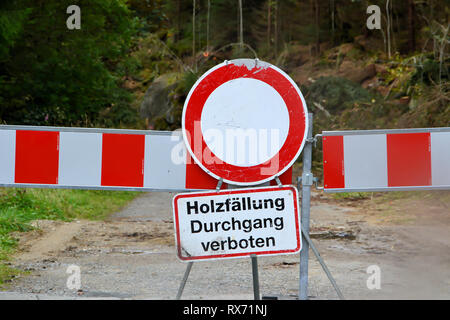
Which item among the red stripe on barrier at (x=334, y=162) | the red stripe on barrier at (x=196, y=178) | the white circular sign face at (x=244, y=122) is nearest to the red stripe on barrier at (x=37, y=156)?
the red stripe on barrier at (x=196, y=178)

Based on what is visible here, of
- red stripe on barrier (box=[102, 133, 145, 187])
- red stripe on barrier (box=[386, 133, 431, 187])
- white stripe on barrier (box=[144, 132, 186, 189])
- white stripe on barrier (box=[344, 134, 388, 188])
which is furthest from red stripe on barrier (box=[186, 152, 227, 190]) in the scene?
red stripe on barrier (box=[386, 133, 431, 187])

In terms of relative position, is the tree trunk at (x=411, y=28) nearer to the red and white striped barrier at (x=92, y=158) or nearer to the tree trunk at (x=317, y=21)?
the tree trunk at (x=317, y=21)

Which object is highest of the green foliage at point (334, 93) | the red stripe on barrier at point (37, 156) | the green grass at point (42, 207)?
the green foliage at point (334, 93)

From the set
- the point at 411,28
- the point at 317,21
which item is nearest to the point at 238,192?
the point at 411,28

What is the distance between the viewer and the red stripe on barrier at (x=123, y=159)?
4.16 m

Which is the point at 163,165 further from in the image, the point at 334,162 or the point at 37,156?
the point at 334,162

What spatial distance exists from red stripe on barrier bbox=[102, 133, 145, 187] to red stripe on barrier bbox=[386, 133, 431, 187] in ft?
4.76

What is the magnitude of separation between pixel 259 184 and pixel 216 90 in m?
0.55

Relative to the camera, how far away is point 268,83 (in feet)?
12.5

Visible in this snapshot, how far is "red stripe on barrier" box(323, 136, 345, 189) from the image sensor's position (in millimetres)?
4129

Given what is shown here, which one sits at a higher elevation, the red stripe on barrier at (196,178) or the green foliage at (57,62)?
the green foliage at (57,62)

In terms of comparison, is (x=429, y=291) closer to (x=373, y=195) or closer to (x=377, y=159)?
(x=377, y=159)

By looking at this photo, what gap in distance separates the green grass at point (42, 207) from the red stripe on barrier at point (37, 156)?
204 cm

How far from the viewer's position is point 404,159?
13.8 feet
